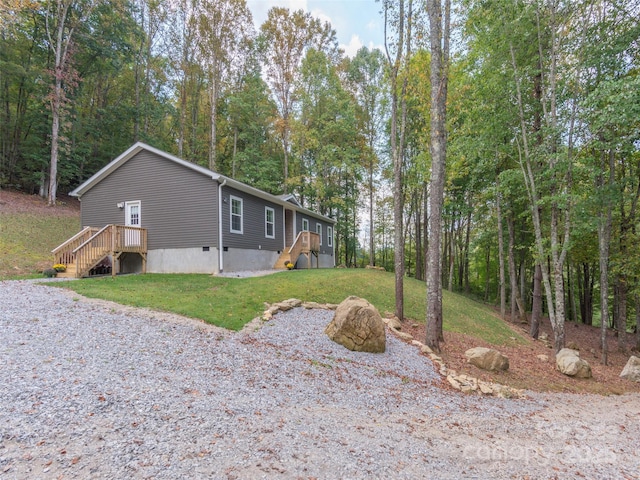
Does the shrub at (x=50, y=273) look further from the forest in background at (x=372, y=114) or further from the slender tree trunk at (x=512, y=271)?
the slender tree trunk at (x=512, y=271)

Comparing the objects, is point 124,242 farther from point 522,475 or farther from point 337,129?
→ point 337,129

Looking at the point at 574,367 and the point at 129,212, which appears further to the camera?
the point at 129,212

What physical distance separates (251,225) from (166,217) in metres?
3.51

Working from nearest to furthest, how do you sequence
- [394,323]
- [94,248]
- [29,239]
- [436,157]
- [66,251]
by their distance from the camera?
[436,157], [394,323], [94,248], [66,251], [29,239]

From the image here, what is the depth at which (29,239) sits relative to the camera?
1391 centimetres

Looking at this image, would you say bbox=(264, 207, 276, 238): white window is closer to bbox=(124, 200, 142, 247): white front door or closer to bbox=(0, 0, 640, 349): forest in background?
bbox=(124, 200, 142, 247): white front door

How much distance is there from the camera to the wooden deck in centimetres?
1059

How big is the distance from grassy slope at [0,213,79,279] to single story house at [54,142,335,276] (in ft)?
5.27

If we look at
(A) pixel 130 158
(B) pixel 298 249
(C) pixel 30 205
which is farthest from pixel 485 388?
(C) pixel 30 205

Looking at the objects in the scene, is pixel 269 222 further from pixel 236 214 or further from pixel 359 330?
pixel 359 330

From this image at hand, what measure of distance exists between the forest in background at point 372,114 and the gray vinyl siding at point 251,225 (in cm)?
669

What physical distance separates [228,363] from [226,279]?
6.11 metres

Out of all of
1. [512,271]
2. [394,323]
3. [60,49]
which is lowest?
[394,323]

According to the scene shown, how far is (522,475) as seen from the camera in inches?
115
